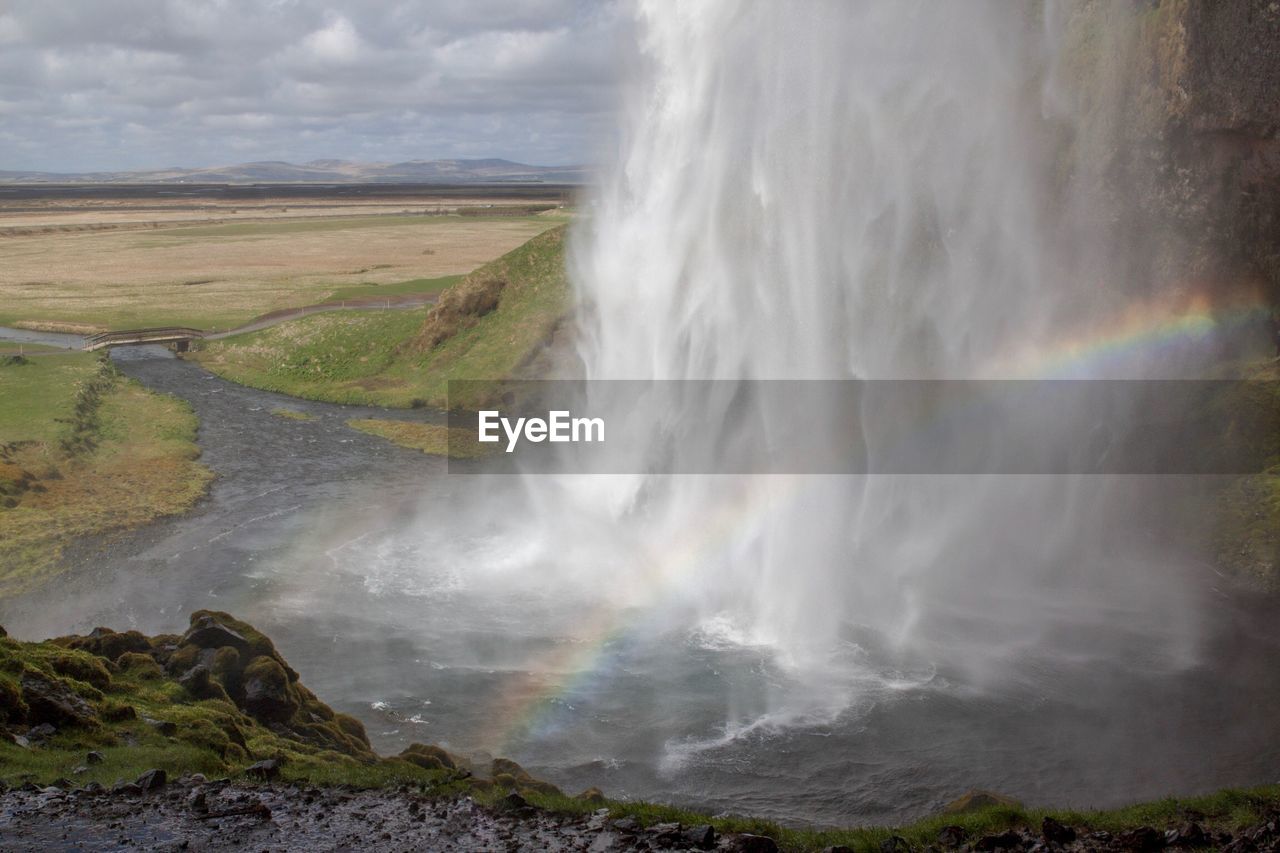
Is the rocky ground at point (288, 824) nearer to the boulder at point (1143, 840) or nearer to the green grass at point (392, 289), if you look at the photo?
the boulder at point (1143, 840)

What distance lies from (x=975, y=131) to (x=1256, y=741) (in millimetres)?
22619

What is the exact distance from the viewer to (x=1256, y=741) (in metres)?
20.3

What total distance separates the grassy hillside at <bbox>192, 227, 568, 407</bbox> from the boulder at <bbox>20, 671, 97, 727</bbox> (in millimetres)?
36963

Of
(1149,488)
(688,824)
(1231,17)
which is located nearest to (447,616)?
(688,824)

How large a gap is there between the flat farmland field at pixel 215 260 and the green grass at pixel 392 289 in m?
0.29

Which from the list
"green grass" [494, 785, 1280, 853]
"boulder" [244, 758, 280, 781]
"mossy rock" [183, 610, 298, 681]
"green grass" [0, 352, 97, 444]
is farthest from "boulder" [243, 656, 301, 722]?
"green grass" [0, 352, 97, 444]

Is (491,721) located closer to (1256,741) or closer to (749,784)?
(749,784)

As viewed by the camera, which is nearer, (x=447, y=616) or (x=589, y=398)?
(x=447, y=616)

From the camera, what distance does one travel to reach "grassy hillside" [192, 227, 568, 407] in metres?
55.9

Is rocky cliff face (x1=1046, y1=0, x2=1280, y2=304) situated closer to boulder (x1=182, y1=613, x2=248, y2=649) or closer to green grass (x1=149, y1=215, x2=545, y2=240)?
boulder (x1=182, y1=613, x2=248, y2=649)

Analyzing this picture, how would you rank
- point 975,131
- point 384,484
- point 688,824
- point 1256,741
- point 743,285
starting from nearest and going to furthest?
point 688,824
point 1256,741
point 743,285
point 975,131
point 384,484

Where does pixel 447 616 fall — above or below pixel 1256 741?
above

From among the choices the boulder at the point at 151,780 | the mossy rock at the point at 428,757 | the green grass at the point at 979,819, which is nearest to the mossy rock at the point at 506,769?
the mossy rock at the point at 428,757

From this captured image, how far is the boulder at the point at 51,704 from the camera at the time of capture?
56.6 ft
